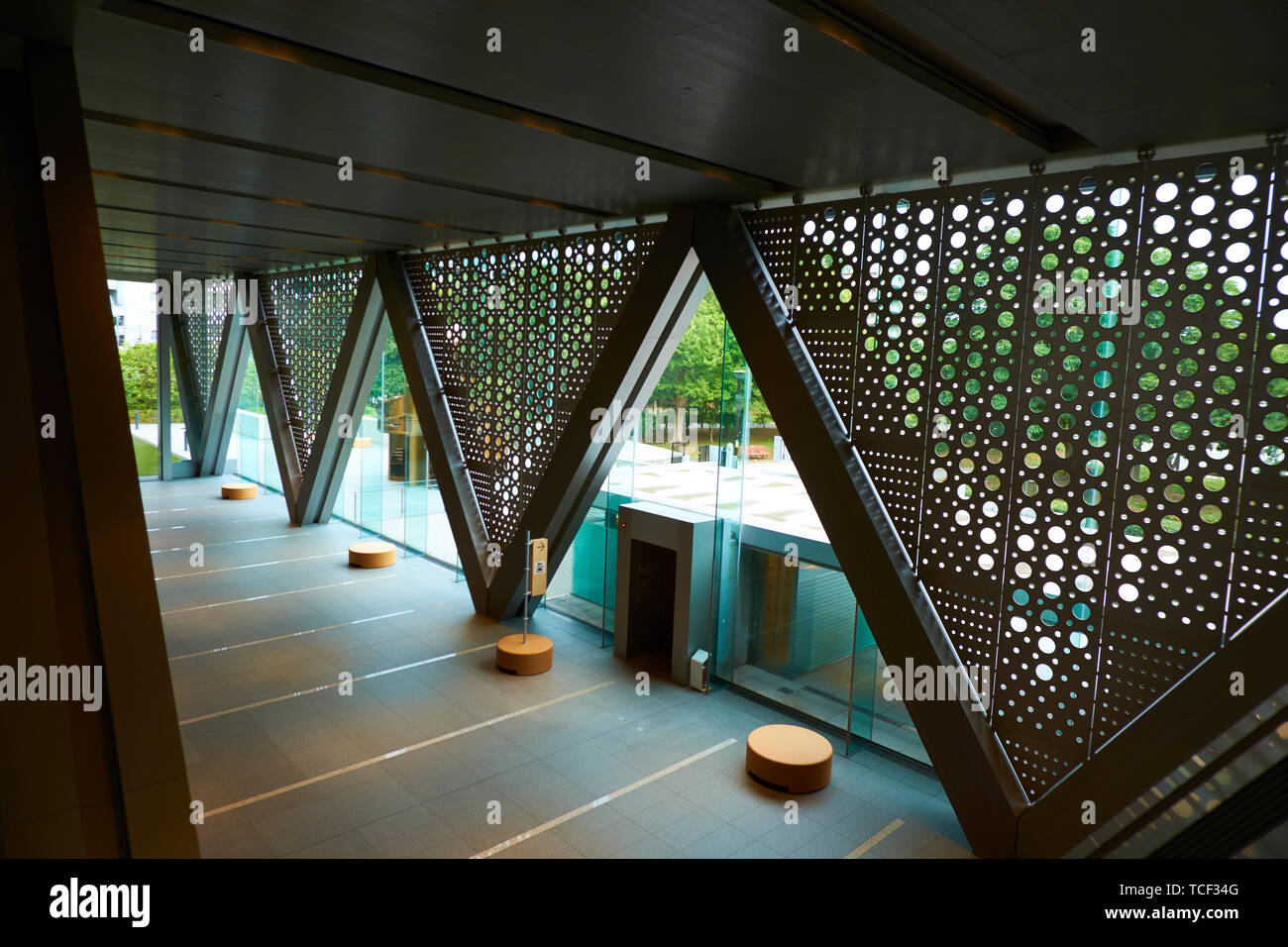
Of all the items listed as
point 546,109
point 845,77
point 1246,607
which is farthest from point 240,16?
point 1246,607

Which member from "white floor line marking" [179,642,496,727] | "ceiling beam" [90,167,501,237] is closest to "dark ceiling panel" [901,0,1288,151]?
"ceiling beam" [90,167,501,237]

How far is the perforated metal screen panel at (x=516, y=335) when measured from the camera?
29.6 feet

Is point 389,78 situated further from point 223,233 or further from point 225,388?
point 225,388

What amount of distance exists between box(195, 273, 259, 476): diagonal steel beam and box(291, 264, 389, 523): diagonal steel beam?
4.03 meters

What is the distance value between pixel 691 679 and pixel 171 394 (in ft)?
58.3

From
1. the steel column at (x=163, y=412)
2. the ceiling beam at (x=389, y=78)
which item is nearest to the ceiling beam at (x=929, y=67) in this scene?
the ceiling beam at (x=389, y=78)

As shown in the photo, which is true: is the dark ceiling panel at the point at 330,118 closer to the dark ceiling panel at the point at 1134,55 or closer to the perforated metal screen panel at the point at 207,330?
the dark ceiling panel at the point at 1134,55

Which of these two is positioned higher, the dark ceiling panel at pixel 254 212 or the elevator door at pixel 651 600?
the dark ceiling panel at pixel 254 212

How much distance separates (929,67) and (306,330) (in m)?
13.3

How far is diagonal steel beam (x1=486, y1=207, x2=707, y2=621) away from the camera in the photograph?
8055 millimetres

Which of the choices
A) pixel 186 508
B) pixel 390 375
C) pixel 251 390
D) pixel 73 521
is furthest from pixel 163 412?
pixel 73 521

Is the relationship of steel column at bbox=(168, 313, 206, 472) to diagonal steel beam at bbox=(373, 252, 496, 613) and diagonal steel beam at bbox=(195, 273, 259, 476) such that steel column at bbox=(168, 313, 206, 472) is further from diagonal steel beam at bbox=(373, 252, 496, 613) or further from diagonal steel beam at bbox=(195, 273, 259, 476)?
diagonal steel beam at bbox=(373, 252, 496, 613)

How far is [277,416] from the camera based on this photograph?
15.9 meters

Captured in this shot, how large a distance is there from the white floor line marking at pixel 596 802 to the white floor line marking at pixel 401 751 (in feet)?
5.35
